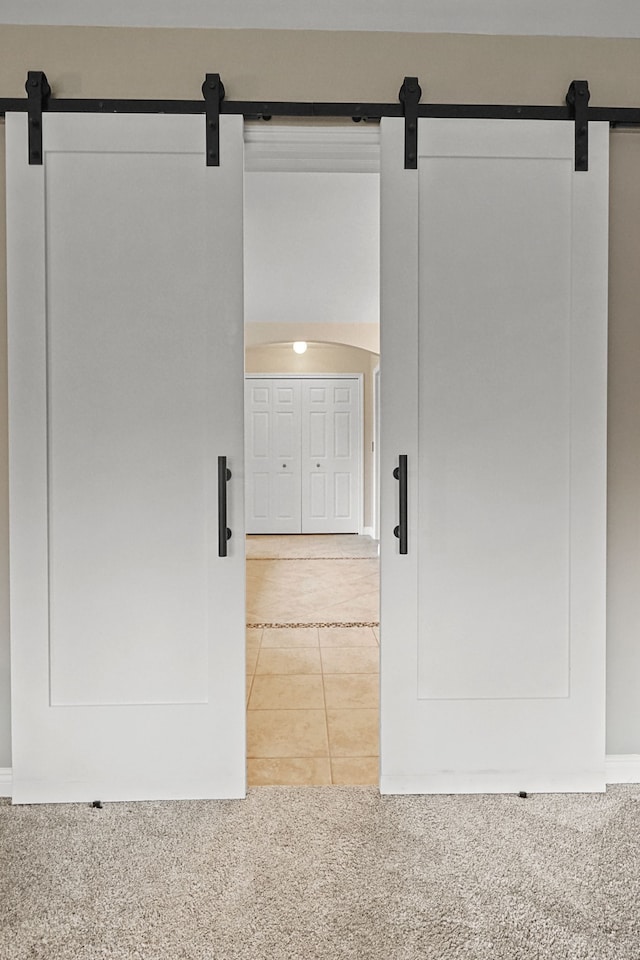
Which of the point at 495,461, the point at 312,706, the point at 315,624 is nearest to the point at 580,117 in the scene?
the point at 495,461

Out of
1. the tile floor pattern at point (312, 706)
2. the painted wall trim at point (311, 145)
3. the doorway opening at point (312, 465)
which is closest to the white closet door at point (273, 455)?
the doorway opening at point (312, 465)

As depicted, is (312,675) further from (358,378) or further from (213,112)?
(358,378)

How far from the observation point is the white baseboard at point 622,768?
2.35 meters

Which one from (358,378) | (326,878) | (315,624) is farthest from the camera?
(358,378)

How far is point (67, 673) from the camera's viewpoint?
7.29 feet

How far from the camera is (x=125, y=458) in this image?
2230mm

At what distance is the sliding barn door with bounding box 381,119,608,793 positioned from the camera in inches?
88.5

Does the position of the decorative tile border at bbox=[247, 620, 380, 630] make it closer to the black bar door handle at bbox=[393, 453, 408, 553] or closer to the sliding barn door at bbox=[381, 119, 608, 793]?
the sliding barn door at bbox=[381, 119, 608, 793]

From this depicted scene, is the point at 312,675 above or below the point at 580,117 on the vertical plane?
below

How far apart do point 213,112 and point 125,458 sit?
1.17 m

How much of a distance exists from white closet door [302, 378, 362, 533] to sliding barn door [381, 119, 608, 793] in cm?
693

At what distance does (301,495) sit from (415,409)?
7029 mm

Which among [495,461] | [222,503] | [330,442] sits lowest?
[222,503]

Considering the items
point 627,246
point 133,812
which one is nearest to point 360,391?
point 627,246
